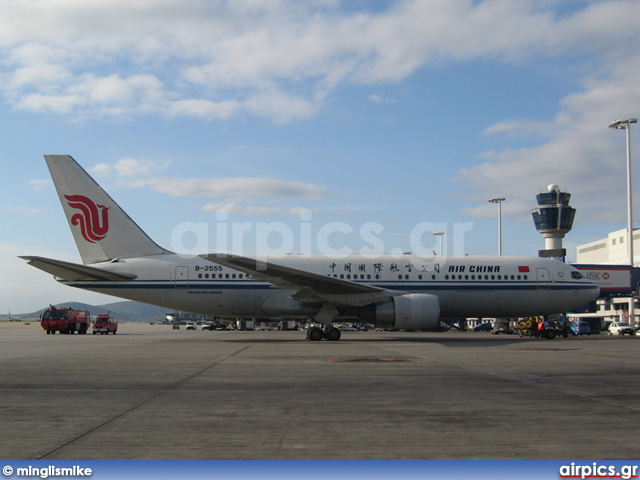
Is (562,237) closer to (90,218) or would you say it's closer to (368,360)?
(90,218)

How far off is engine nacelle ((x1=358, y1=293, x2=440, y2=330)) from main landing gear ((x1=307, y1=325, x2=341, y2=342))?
238 cm

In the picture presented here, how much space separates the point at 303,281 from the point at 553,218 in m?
70.8

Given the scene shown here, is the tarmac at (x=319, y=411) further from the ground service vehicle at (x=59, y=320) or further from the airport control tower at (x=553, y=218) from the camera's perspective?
the airport control tower at (x=553, y=218)

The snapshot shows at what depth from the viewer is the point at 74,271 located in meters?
23.5

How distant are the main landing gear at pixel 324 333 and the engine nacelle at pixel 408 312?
2379 millimetres

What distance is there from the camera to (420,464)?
499cm

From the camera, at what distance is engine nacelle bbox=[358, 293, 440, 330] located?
23.0m

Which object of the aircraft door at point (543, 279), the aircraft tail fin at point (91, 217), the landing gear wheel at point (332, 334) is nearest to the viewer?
the landing gear wheel at point (332, 334)

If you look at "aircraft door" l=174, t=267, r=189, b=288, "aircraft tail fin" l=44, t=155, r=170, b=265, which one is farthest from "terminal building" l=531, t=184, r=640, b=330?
"aircraft tail fin" l=44, t=155, r=170, b=265

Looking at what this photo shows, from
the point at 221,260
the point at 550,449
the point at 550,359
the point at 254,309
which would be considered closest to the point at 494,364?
the point at 550,359

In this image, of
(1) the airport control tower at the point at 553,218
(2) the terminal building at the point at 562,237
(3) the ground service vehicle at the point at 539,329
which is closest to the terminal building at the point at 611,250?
(2) the terminal building at the point at 562,237

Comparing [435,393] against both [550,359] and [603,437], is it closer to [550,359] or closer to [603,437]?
[603,437]

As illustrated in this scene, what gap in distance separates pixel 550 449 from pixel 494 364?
361 inches

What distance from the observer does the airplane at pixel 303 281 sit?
77.8 ft
